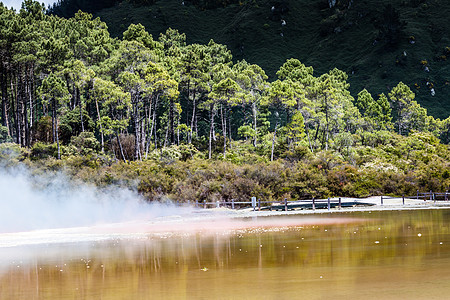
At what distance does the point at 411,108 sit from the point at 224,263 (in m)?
69.3

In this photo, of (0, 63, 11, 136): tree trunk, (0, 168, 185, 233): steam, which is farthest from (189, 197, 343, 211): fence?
(0, 63, 11, 136): tree trunk

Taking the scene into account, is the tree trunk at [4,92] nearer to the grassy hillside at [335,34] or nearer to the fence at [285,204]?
the fence at [285,204]

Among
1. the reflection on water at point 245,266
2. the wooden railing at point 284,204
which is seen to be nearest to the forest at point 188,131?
the wooden railing at point 284,204

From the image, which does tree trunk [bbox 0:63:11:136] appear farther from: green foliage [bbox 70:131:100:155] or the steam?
the steam

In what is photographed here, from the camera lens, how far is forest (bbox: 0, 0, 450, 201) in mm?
53281

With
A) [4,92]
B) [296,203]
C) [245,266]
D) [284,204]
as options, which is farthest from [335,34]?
[245,266]

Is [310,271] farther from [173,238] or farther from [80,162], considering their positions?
[80,162]

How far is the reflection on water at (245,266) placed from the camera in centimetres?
1623

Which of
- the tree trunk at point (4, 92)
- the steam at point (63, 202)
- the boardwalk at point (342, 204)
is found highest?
the tree trunk at point (4, 92)

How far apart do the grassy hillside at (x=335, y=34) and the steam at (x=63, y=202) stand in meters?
65.2

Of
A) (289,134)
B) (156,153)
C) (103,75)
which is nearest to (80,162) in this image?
(156,153)

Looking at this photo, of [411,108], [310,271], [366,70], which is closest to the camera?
[310,271]

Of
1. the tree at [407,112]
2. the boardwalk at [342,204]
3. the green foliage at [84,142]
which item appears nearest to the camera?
the boardwalk at [342,204]

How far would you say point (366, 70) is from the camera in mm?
114688
